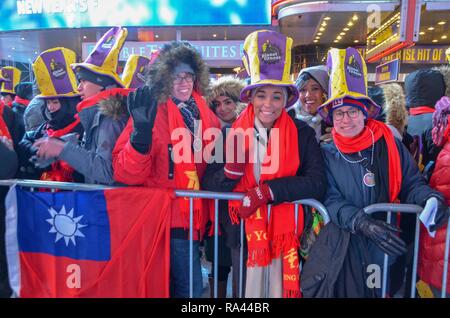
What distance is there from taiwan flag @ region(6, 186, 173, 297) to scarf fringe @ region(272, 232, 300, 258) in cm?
76

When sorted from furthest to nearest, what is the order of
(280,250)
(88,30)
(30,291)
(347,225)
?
1. (88,30)
2. (30,291)
3. (280,250)
4. (347,225)

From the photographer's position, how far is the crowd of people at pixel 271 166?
2.29 metres

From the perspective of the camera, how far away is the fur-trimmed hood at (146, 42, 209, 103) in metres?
2.53

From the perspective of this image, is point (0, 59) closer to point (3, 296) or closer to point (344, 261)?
point (3, 296)

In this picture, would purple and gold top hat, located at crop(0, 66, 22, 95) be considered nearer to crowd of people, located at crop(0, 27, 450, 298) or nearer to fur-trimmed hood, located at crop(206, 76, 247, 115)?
crowd of people, located at crop(0, 27, 450, 298)

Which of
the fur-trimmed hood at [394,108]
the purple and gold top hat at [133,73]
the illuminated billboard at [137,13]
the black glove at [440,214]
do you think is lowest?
the black glove at [440,214]

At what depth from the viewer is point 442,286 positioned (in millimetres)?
2285

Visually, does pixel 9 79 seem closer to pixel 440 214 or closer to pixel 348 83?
pixel 348 83

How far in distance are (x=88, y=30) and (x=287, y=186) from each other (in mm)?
10054

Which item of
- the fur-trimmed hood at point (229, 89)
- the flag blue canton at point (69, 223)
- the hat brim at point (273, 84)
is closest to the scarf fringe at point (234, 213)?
the hat brim at point (273, 84)

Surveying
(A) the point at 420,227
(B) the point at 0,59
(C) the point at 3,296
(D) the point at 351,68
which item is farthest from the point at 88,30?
(A) the point at 420,227

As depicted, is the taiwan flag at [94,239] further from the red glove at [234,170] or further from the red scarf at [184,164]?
the red glove at [234,170]

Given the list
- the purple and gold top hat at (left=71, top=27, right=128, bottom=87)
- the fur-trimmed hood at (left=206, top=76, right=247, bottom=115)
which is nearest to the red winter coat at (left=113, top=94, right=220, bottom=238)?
the purple and gold top hat at (left=71, top=27, right=128, bottom=87)

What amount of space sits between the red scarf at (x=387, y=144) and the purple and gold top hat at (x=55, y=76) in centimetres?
252
